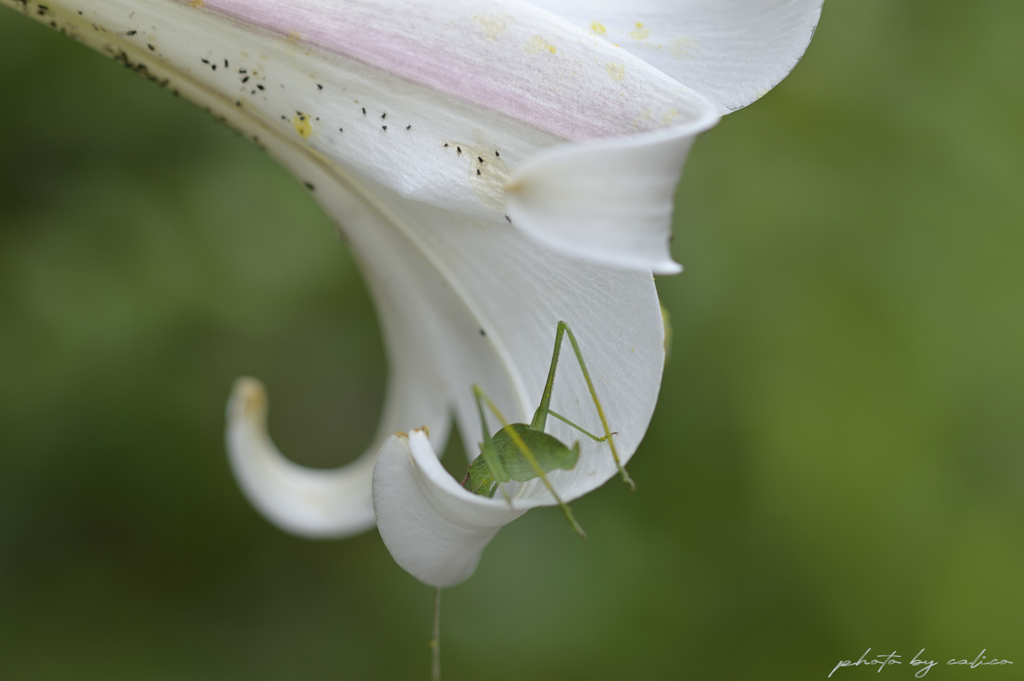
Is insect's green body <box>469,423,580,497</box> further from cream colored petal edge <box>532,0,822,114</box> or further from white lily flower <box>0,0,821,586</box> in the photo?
cream colored petal edge <box>532,0,822,114</box>

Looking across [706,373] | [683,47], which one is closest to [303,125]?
[683,47]

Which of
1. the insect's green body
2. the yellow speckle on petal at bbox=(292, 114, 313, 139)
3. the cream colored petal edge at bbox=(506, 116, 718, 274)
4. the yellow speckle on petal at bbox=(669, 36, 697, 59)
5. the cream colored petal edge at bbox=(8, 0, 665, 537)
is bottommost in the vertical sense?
the insect's green body

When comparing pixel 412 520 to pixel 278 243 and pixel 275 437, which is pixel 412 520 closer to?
pixel 278 243

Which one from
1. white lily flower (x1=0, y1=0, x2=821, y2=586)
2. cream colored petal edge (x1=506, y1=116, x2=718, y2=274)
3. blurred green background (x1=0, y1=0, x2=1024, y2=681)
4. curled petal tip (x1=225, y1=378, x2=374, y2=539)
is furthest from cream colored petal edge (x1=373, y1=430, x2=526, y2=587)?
blurred green background (x1=0, y1=0, x2=1024, y2=681)

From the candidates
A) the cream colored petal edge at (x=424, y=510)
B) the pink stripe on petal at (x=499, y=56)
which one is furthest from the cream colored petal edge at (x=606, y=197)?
the cream colored petal edge at (x=424, y=510)

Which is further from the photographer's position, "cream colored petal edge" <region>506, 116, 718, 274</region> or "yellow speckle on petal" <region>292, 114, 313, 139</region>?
"yellow speckle on petal" <region>292, 114, 313, 139</region>

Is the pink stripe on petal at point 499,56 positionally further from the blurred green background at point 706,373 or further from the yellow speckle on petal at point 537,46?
the blurred green background at point 706,373

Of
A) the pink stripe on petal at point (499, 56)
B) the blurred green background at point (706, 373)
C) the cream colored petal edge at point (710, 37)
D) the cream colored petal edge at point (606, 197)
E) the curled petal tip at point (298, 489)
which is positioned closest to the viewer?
the cream colored petal edge at point (606, 197)
